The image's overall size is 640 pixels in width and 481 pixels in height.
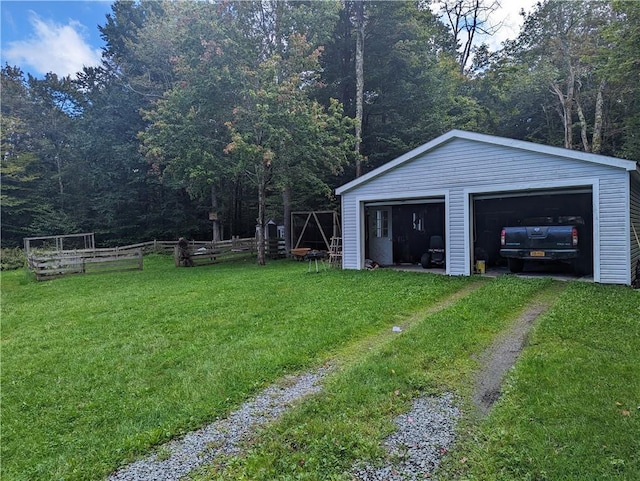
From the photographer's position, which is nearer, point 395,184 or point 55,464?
point 55,464

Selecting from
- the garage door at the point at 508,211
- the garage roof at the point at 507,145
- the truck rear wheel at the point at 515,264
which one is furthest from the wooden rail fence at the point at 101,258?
the truck rear wheel at the point at 515,264

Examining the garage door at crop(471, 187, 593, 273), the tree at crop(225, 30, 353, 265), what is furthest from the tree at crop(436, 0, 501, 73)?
the garage door at crop(471, 187, 593, 273)

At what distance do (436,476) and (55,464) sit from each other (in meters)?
2.48

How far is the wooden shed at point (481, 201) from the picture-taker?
26.3 ft

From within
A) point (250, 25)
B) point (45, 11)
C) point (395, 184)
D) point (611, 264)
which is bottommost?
point (611, 264)

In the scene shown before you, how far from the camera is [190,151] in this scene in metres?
13.6

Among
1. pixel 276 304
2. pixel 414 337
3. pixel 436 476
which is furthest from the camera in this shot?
pixel 276 304

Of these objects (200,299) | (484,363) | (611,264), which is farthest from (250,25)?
(484,363)

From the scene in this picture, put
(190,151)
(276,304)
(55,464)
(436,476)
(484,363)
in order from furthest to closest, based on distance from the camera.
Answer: (190,151) → (276,304) → (484,363) → (55,464) → (436,476)

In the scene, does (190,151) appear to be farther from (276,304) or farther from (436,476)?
(436,476)

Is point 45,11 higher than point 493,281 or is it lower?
higher

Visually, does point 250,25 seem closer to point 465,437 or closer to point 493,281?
point 493,281

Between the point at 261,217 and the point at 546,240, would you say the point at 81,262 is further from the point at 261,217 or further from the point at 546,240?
the point at 546,240

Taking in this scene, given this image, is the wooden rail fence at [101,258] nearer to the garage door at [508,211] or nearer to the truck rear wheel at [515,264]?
the garage door at [508,211]
